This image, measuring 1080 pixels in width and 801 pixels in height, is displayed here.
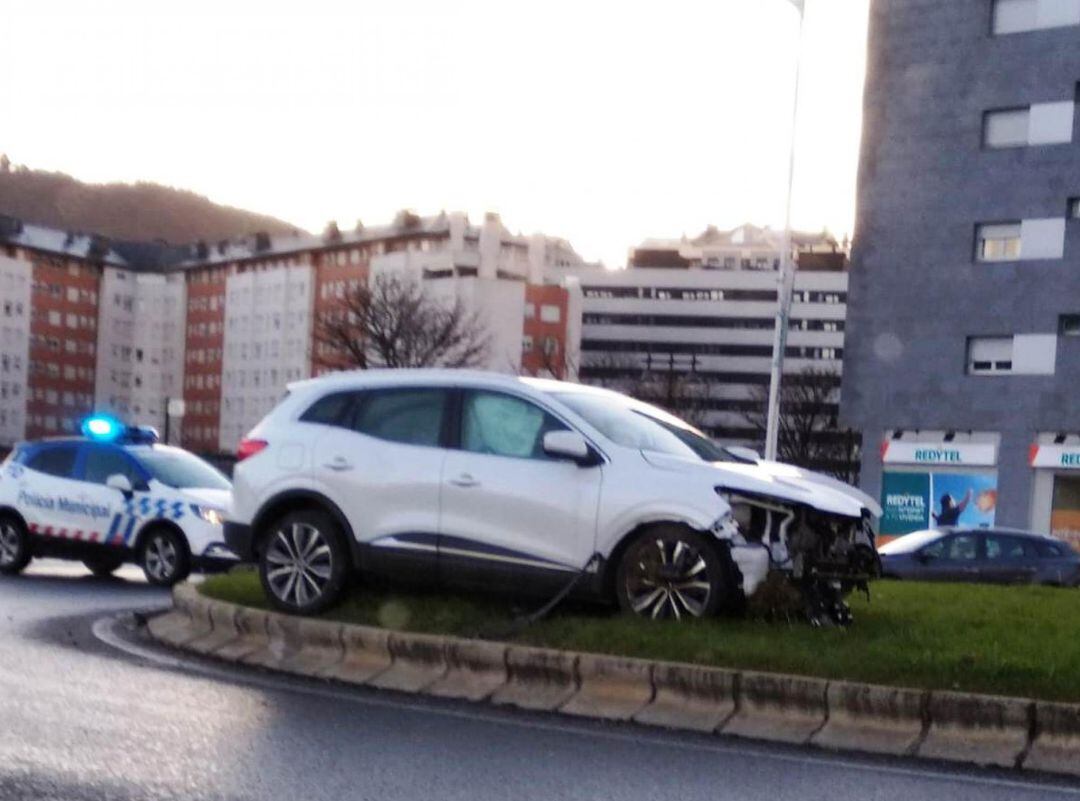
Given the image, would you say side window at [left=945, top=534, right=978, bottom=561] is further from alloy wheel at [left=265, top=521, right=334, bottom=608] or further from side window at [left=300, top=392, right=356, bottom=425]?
alloy wheel at [left=265, top=521, right=334, bottom=608]

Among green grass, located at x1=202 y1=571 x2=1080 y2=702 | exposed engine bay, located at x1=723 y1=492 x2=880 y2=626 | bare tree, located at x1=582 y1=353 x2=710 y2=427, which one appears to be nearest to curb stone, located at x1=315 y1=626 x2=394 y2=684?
green grass, located at x1=202 y1=571 x2=1080 y2=702

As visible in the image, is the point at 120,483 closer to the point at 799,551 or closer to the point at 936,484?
the point at 799,551

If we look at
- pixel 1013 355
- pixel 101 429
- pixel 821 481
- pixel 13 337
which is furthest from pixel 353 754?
pixel 13 337

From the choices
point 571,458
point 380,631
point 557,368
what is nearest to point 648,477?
point 571,458

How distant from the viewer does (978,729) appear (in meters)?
8.45

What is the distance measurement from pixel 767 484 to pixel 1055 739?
106 inches

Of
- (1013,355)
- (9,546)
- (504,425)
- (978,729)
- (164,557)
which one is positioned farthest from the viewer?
(1013,355)

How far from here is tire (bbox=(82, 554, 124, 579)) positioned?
19734 millimetres

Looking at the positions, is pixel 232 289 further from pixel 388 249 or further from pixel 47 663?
pixel 47 663

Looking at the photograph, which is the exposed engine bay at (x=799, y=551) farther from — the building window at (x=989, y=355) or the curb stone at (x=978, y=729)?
the building window at (x=989, y=355)

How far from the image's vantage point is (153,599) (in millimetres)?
16938

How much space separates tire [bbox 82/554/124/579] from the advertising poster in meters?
27.6

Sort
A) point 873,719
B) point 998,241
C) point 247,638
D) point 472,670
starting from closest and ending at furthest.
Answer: point 873,719 < point 472,670 < point 247,638 < point 998,241

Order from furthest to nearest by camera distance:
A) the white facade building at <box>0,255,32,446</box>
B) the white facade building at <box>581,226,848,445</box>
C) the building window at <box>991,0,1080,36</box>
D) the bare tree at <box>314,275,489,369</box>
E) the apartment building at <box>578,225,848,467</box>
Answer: the white facade building at <box>0,255,32,446</box> < the white facade building at <box>581,226,848,445</box> < the apartment building at <box>578,225,848,467</box> < the bare tree at <box>314,275,489,369</box> < the building window at <box>991,0,1080,36</box>
